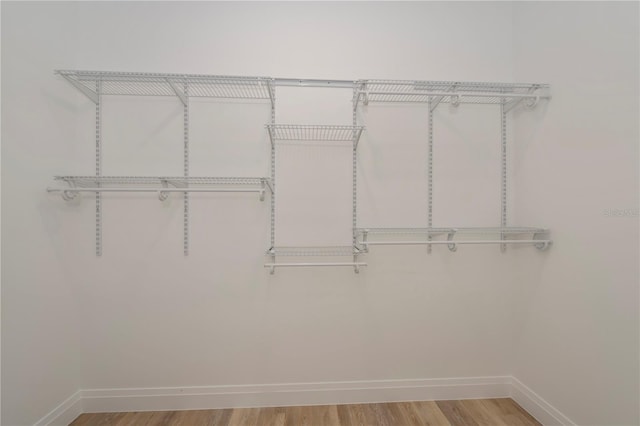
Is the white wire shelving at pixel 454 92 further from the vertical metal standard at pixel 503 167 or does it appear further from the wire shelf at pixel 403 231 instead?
the wire shelf at pixel 403 231

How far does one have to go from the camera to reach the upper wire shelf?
170 cm

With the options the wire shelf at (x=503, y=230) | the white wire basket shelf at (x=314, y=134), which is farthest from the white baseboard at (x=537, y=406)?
the white wire basket shelf at (x=314, y=134)

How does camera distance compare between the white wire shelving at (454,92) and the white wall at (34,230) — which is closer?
the white wall at (34,230)

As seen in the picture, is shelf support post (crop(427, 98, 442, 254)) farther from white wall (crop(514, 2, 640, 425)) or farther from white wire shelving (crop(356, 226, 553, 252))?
white wall (crop(514, 2, 640, 425))

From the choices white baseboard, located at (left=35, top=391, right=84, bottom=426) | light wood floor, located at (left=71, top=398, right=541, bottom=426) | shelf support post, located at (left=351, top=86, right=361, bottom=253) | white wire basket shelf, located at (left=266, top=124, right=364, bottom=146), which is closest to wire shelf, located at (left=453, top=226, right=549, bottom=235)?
shelf support post, located at (left=351, top=86, right=361, bottom=253)

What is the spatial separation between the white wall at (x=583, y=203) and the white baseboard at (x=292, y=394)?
0.44 metres

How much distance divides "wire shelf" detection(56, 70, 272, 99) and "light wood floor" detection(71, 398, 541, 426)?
221cm

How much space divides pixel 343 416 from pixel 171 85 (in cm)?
247

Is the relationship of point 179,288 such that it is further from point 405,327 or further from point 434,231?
point 434,231

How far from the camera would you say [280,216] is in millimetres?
1940

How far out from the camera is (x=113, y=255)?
1.87m

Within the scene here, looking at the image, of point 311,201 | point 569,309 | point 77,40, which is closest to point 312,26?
point 311,201

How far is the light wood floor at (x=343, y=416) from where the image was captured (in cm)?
175

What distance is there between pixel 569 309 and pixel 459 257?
660 mm
